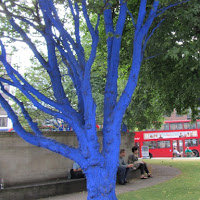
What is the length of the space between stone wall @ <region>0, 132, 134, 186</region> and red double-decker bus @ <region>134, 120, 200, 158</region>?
20846 mm

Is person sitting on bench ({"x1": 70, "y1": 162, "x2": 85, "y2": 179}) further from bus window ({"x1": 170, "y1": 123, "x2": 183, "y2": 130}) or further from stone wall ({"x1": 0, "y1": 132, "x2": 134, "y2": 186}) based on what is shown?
bus window ({"x1": 170, "y1": 123, "x2": 183, "y2": 130})

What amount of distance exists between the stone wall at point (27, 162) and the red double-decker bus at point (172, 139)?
821 inches

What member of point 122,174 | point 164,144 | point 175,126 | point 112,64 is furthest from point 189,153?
point 112,64

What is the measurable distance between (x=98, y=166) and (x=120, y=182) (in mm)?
3946

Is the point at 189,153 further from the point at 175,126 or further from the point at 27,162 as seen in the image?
the point at 27,162

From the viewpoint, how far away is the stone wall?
24.5 ft

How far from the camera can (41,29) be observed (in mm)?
6160

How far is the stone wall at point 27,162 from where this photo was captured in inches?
294

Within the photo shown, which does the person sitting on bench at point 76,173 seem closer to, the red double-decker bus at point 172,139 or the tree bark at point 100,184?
the tree bark at point 100,184

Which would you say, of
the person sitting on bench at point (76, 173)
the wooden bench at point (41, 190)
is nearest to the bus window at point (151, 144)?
the person sitting on bench at point (76, 173)

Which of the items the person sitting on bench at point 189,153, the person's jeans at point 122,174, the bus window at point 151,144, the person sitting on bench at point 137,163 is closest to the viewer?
the person's jeans at point 122,174

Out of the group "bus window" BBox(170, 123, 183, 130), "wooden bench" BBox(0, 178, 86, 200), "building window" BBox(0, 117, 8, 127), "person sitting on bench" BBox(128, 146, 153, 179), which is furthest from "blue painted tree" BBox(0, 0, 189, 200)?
"building window" BBox(0, 117, 8, 127)

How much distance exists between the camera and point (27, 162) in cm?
791

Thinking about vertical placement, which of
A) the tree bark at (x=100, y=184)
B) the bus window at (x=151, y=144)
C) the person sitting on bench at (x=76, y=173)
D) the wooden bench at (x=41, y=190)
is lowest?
the bus window at (x=151, y=144)
